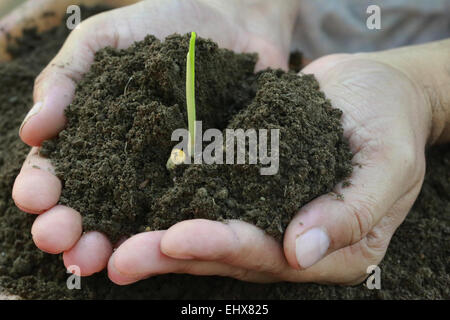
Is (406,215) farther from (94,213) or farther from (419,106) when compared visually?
(94,213)

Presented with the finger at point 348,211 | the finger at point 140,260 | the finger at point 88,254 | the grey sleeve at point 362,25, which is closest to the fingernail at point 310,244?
the finger at point 348,211

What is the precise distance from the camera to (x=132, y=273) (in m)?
1.01

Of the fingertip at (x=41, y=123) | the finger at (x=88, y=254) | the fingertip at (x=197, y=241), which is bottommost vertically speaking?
the finger at (x=88, y=254)

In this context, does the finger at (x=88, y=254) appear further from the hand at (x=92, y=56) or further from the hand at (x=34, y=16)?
the hand at (x=34, y=16)

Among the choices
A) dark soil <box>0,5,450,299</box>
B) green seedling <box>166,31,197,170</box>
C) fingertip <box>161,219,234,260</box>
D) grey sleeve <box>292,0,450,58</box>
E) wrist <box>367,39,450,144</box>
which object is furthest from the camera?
grey sleeve <box>292,0,450,58</box>

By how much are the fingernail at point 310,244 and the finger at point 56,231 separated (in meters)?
0.58

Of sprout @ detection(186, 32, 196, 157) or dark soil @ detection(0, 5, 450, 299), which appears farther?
dark soil @ detection(0, 5, 450, 299)

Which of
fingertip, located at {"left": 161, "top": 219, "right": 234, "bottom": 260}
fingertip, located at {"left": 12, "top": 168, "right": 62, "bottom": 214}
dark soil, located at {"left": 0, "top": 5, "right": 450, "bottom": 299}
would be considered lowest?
dark soil, located at {"left": 0, "top": 5, "right": 450, "bottom": 299}

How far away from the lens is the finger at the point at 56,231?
3.50 feet

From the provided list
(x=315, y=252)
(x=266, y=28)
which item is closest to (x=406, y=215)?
(x=315, y=252)

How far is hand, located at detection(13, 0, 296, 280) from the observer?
1.10 m

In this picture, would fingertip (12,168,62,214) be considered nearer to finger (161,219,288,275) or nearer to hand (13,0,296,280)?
hand (13,0,296,280)

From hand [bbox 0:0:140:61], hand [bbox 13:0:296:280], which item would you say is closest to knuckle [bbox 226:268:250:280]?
hand [bbox 13:0:296:280]

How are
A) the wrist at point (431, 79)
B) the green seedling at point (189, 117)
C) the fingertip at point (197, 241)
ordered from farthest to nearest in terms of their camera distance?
the wrist at point (431, 79)
the green seedling at point (189, 117)
the fingertip at point (197, 241)
